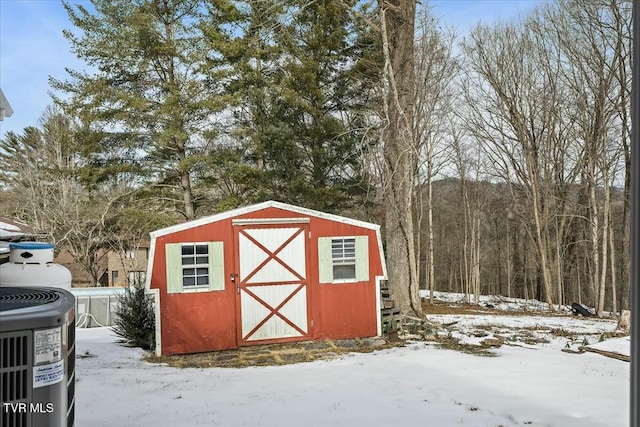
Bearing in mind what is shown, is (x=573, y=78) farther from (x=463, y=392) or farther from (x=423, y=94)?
(x=463, y=392)

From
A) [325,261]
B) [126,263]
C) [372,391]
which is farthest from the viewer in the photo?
[126,263]

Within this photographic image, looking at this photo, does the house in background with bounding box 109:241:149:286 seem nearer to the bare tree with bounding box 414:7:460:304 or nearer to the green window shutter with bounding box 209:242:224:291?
the green window shutter with bounding box 209:242:224:291

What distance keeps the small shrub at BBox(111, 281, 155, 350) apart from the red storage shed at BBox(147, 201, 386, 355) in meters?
0.62

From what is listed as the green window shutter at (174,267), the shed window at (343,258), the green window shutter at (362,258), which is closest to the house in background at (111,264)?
the green window shutter at (174,267)

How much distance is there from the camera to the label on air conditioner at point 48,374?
4.87 feet

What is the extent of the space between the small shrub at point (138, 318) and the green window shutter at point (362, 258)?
2937 mm

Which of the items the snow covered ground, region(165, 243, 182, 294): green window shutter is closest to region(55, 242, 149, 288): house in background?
region(165, 243, 182, 294): green window shutter

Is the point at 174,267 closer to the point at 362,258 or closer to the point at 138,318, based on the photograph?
the point at 138,318

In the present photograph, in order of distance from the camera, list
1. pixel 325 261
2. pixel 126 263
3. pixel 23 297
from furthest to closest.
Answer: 1. pixel 126 263
2. pixel 325 261
3. pixel 23 297

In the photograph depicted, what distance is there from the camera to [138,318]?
663cm

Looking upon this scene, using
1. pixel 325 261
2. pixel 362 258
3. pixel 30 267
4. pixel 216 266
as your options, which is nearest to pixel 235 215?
pixel 216 266

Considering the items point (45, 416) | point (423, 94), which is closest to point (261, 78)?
A: point (423, 94)

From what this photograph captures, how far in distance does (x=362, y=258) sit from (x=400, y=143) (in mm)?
2375

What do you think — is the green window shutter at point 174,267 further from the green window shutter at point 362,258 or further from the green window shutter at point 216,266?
the green window shutter at point 362,258
